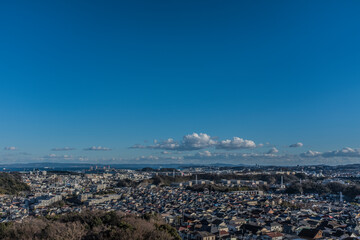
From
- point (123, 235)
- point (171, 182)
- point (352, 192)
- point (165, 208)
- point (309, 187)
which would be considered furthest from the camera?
point (171, 182)

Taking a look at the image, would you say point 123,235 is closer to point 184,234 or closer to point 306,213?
point 184,234

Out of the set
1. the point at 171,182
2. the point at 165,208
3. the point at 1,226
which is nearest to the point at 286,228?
the point at 165,208

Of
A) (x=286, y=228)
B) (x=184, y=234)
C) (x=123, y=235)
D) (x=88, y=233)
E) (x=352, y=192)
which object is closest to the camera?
(x=123, y=235)

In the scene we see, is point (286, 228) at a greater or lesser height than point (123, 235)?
lesser

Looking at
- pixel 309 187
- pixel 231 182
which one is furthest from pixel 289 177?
pixel 309 187

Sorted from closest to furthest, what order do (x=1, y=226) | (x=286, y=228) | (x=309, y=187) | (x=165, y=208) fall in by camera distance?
(x=1, y=226) → (x=286, y=228) → (x=165, y=208) → (x=309, y=187)

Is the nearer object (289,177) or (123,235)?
(123,235)

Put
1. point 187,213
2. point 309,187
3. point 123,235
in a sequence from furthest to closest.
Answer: point 309,187
point 187,213
point 123,235

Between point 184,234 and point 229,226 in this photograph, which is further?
point 229,226

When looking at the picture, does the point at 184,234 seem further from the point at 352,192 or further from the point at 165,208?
the point at 352,192
